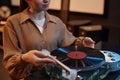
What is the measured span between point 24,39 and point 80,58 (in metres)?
0.34

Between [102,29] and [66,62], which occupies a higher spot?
[66,62]

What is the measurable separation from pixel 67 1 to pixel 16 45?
2.05 metres

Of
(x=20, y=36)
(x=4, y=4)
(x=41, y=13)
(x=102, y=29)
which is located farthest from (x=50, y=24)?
(x=4, y=4)

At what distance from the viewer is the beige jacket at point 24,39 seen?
1012 millimetres

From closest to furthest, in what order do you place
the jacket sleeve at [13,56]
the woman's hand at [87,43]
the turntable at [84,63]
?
the turntable at [84,63], the jacket sleeve at [13,56], the woman's hand at [87,43]

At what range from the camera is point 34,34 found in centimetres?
110

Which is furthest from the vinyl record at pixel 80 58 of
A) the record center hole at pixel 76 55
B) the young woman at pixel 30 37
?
the young woman at pixel 30 37

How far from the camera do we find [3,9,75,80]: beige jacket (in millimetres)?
1012

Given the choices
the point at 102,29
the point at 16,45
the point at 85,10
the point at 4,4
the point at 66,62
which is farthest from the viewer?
the point at 4,4

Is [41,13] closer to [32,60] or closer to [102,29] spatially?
[32,60]

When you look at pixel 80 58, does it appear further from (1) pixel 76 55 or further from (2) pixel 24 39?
(2) pixel 24 39

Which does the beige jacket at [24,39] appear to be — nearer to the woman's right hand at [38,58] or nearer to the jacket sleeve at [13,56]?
the jacket sleeve at [13,56]

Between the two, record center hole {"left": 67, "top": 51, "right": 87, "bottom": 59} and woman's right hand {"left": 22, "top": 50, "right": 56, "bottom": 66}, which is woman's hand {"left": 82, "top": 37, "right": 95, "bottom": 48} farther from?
woman's right hand {"left": 22, "top": 50, "right": 56, "bottom": 66}

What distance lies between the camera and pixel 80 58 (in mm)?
846
